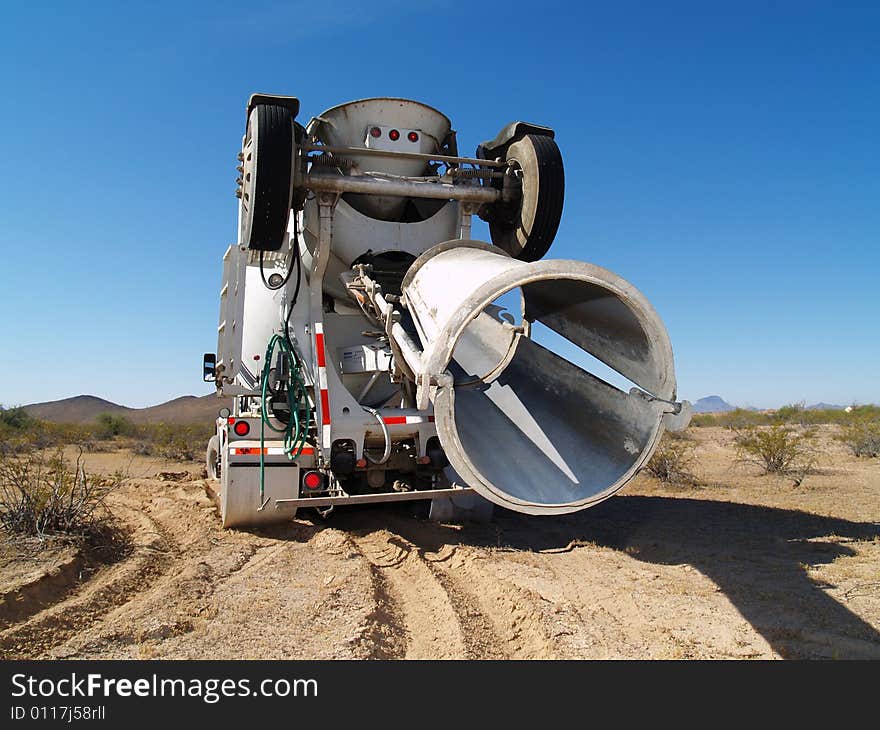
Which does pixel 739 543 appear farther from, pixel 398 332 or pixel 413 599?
pixel 398 332

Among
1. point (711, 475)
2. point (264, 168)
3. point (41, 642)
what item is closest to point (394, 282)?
point (264, 168)

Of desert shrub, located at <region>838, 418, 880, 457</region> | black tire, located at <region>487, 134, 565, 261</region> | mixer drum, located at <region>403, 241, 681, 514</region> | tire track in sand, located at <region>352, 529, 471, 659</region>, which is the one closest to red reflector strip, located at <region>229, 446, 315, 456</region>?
tire track in sand, located at <region>352, 529, 471, 659</region>

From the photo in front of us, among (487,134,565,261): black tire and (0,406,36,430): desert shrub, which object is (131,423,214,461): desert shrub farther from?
(487,134,565,261): black tire

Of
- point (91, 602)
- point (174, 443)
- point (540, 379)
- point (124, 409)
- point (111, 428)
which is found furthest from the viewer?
point (124, 409)

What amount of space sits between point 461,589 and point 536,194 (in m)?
3.24

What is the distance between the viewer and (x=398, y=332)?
176 inches

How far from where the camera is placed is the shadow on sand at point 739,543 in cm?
364

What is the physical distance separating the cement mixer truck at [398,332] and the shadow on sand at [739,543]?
580mm

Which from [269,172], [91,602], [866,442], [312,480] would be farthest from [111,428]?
[866,442]

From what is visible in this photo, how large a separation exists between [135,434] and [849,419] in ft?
74.6

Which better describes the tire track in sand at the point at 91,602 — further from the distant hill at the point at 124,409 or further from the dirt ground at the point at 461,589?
the distant hill at the point at 124,409

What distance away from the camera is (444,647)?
3498 millimetres

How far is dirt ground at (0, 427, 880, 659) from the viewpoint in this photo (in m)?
3.50

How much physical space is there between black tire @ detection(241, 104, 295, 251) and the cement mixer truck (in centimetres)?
1
